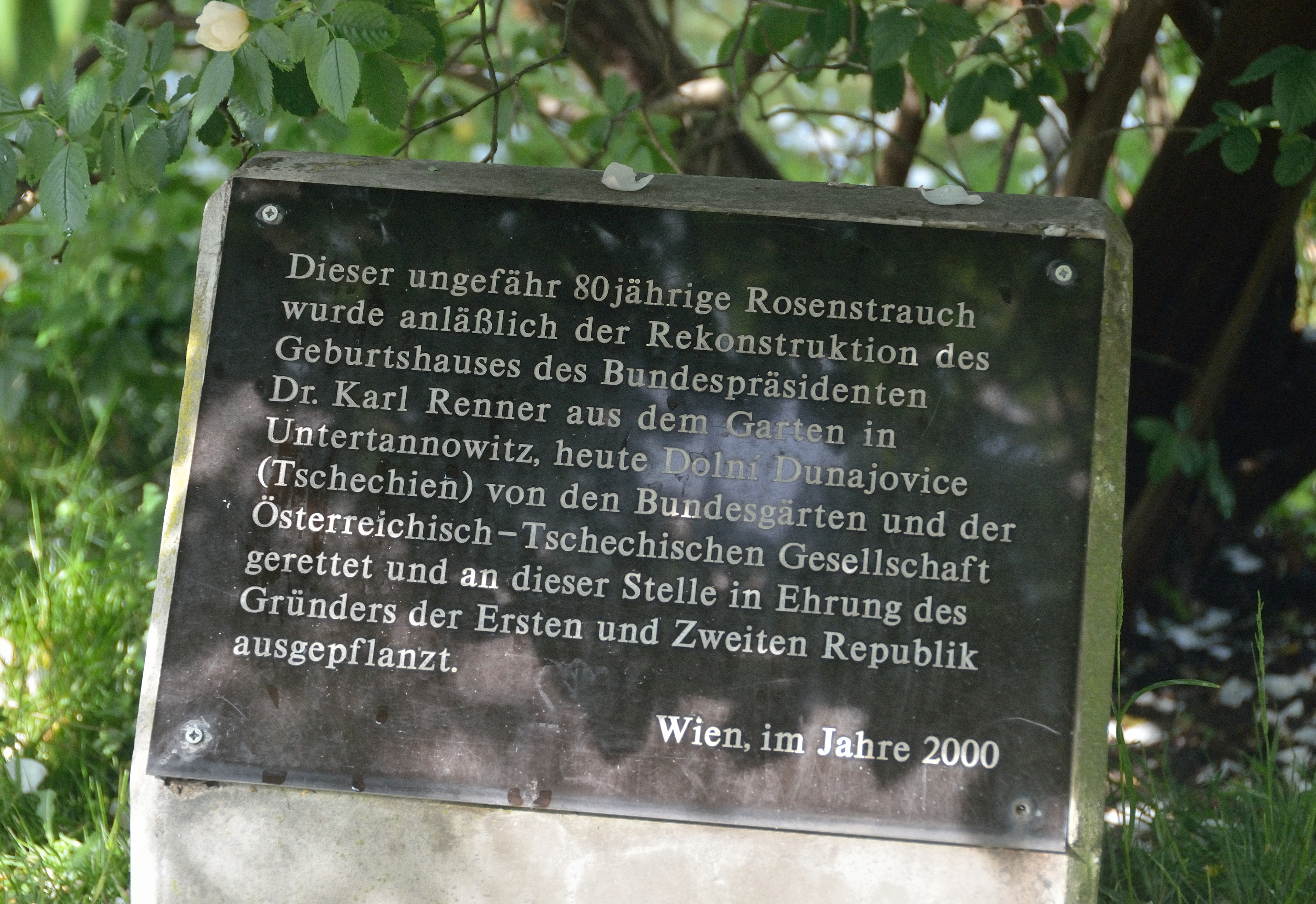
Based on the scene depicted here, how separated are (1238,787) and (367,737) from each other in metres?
1.93

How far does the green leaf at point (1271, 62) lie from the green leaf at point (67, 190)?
2172 millimetres

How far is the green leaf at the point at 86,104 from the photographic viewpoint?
175cm

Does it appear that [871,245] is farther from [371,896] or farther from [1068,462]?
[371,896]

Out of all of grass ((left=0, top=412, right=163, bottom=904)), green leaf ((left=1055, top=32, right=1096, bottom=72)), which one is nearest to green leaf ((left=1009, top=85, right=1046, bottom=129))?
green leaf ((left=1055, top=32, right=1096, bottom=72))

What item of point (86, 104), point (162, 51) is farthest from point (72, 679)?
point (162, 51)

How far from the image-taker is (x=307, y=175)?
6.32ft

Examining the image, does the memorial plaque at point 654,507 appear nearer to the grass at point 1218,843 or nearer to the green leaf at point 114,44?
the green leaf at point 114,44

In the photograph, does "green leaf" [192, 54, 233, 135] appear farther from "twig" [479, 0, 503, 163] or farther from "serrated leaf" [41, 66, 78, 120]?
"twig" [479, 0, 503, 163]

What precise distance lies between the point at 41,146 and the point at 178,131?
231 mm

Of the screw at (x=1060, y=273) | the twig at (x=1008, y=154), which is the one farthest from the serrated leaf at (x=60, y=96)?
the twig at (x=1008, y=154)

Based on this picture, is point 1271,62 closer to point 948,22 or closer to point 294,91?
point 948,22

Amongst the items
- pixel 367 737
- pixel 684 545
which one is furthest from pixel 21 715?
pixel 684 545

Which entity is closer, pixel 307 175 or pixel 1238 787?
pixel 307 175

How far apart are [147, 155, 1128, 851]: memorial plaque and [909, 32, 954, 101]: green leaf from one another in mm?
457
